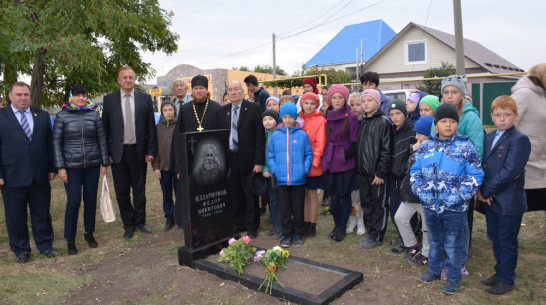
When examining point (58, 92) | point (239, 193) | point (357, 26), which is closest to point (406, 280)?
point (239, 193)

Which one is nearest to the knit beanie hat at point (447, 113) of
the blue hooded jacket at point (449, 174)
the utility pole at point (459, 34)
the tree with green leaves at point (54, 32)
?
the blue hooded jacket at point (449, 174)

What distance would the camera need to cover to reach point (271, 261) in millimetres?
3846

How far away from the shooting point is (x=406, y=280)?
367 centimetres

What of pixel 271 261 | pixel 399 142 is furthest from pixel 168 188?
pixel 399 142

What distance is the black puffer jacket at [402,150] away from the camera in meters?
4.19

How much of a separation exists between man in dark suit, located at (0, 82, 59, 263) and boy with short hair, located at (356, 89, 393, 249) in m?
3.69

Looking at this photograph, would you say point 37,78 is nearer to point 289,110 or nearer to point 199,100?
point 199,100

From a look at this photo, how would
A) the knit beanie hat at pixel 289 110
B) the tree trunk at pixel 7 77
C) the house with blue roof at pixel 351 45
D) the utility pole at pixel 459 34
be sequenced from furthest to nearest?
the house with blue roof at pixel 351 45 → the utility pole at pixel 459 34 → the tree trunk at pixel 7 77 → the knit beanie hat at pixel 289 110

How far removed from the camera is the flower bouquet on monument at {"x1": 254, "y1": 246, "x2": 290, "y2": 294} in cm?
359

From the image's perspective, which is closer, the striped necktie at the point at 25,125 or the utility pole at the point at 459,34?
the striped necktie at the point at 25,125

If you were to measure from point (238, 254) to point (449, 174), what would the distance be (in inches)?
84.5

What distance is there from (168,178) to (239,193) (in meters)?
1.19

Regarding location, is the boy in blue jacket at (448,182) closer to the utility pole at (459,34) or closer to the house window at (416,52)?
the utility pole at (459,34)

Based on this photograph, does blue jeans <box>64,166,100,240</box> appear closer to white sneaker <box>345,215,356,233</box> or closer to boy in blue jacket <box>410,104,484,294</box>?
white sneaker <box>345,215,356,233</box>
